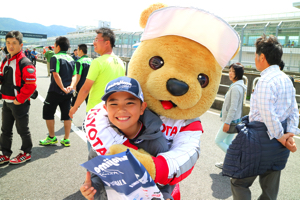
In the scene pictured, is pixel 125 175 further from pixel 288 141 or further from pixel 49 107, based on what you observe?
pixel 49 107

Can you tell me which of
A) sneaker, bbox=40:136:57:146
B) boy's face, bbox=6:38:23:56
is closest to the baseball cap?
boy's face, bbox=6:38:23:56

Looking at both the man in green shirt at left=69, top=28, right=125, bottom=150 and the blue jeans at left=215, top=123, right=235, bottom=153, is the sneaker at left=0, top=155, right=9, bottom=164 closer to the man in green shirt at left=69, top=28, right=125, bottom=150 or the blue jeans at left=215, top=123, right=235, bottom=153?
the man in green shirt at left=69, top=28, right=125, bottom=150

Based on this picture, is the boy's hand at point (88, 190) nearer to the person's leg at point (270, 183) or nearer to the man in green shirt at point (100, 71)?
the man in green shirt at point (100, 71)

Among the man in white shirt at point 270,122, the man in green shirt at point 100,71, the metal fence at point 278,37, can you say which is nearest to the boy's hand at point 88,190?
the man in white shirt at point 270,122

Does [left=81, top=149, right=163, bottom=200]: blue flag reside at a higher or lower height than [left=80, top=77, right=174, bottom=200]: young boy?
lower

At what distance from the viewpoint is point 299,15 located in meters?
20.3

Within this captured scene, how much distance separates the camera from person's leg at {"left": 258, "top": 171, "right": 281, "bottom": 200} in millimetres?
2305

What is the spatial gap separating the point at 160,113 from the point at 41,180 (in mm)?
2579

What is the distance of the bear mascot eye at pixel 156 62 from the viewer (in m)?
1.52

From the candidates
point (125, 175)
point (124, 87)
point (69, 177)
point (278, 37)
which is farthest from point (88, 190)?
point (278, 37)

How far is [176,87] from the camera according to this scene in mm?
1391

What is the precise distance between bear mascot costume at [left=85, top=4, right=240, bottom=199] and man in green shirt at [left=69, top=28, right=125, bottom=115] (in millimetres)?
1510

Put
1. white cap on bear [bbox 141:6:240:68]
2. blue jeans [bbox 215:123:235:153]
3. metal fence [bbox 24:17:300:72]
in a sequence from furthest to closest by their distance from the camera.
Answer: metal fence [bbox 24:17:300:72] → blue jeans [bbox 215:123:235:153] → white cap on bear [bbox 141:6:240:68]

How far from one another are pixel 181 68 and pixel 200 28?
0.30m
